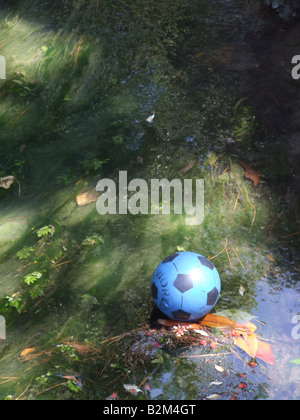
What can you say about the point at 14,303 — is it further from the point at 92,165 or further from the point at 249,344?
the point at 249,344

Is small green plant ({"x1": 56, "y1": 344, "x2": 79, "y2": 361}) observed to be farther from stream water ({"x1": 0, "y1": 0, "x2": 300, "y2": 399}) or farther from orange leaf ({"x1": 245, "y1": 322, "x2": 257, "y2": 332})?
orange leaf ({"x1": 245, "y1": 322, "x2": 257, "y2": 332})

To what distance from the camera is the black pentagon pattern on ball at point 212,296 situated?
162 inches

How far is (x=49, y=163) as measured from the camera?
6.22 m

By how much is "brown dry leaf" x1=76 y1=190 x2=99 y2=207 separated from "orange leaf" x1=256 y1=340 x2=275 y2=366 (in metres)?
2.75

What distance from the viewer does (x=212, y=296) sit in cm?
414

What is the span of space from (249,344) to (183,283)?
2.95 feet

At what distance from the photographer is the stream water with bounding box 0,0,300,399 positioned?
4.00m

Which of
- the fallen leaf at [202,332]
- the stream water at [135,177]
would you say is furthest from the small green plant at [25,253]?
the fallen leaf at [202,332]

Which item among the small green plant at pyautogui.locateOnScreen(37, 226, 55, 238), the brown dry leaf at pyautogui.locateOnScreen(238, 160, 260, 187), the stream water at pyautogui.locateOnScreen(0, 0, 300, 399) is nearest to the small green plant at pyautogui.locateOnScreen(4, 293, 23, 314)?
the stream water at pyautogui.locateOnScreen(0, 0, 300, 399)

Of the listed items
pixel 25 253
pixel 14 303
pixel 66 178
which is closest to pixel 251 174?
pixel 66 178

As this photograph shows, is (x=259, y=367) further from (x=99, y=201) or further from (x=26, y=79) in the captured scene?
(x=26, y=79)

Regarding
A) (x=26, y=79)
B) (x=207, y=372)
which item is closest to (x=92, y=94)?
(x=26, y=79)

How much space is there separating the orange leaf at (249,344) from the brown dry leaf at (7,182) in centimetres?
379
